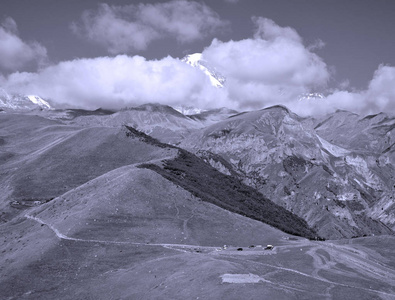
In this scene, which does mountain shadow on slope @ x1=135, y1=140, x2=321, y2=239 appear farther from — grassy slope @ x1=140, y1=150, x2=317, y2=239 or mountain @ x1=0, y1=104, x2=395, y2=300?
mountain @ x1=0, y1=104, x2=395, y2=300

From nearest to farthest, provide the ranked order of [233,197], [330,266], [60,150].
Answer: [330,266] < [233,197] < [60,150]

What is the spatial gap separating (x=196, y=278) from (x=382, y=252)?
145 feet

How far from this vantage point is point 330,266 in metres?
62.9

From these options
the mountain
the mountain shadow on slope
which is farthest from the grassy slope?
the mountain

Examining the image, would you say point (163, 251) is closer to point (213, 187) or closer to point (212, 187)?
point (212, 187)

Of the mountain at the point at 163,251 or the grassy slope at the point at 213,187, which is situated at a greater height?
the grassy slope at the point at 213,187

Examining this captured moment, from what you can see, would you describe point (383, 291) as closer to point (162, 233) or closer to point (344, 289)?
point (344, 289)

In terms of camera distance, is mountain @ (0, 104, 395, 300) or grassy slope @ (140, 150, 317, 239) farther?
grassy slope @ (140, 150, 317, 239)

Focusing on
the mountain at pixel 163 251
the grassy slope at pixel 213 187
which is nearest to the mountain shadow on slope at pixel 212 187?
the grassy slope at pixel 213 187

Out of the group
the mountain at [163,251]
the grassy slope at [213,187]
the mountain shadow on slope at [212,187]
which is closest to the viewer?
the mountain at [163,251]

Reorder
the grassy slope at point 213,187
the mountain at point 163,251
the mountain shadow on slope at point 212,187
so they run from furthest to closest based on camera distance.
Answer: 1. the grassy slope at point 213,187
2. the mountain shadow on slope at point 212,187
3. the mountain at point 163,251

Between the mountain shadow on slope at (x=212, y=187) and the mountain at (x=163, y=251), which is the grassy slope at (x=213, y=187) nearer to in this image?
the mountain shadow on slope at (x=212, y=187)

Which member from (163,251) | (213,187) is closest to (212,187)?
(213,187)

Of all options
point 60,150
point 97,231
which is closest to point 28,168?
point 60,150
